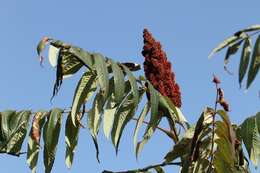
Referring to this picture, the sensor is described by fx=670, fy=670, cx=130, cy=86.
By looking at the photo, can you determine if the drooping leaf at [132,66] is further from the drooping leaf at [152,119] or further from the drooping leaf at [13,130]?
the drooping leaf at [13,130]

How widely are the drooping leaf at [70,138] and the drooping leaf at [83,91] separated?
0.10 meters

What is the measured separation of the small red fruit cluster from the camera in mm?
4359

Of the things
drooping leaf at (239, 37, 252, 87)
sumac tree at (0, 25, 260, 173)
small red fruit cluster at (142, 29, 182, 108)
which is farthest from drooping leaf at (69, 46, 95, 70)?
drooping leaf at (239, 37, 252, 87)

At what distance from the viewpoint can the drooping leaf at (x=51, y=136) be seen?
12.4 feet

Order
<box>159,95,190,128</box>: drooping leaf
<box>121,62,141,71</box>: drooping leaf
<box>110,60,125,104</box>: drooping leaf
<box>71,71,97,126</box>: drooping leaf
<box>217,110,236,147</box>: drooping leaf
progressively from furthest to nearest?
<box>121,62,141,71</box>: drooping leaf, <box>159,95,190,128</box>: drooping leaf, <box>71,71,97,126</box>: drooping leaf, <box>110,60,125,104</box>: drooping leaf, <box>217,110,236,147</box>: drooping leaf

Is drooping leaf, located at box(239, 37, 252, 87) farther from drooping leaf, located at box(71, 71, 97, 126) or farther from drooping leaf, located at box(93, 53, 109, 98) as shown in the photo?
drooping leaf, located at box(71, 71, 97, 126)

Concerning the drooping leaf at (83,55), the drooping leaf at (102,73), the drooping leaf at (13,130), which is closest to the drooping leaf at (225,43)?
the drooping leaf at (102,73)

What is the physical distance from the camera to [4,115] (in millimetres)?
4113

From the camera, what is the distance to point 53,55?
12.3ft

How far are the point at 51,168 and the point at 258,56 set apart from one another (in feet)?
4.71

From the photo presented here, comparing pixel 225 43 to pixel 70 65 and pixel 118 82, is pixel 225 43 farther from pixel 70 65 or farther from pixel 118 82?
pixel 70 65

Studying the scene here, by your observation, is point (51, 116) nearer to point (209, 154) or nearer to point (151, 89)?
point (151, 89)

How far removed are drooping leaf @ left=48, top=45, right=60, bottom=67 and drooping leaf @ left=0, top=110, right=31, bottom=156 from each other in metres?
0.47

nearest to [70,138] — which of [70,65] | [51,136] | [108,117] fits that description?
[51,136]
